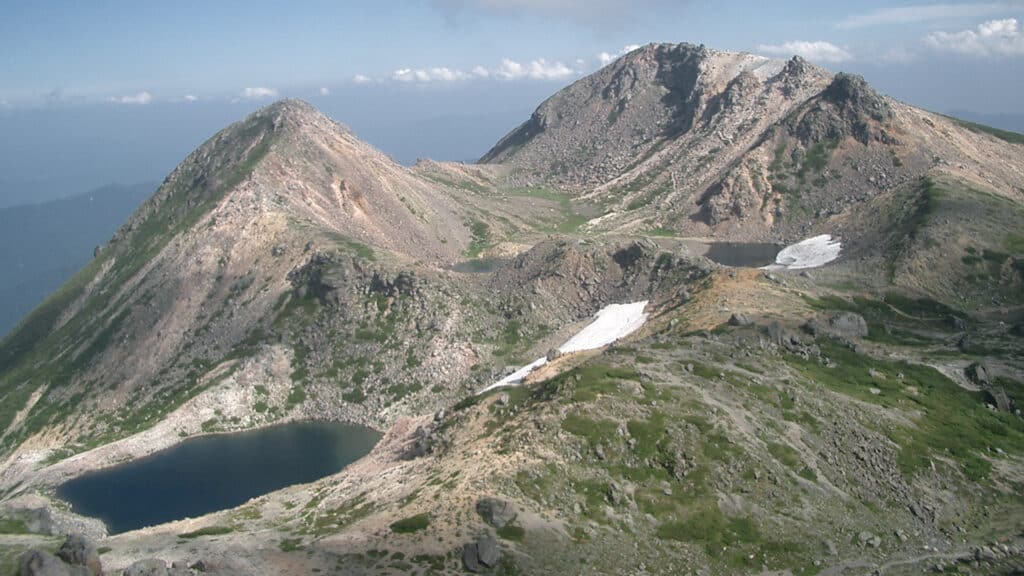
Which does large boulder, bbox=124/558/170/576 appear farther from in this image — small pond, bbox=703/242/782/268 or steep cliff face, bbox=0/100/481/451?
small pond, bbox=703/242/782/268

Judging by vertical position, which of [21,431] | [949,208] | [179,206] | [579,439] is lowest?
[21,431]

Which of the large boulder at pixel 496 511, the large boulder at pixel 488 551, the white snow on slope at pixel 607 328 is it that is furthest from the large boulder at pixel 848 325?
the large boulder at pixel 488 551

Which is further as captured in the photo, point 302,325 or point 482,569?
point 302,325

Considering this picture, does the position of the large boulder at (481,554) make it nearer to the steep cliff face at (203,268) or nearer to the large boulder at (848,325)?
the large boulder at (848,325)

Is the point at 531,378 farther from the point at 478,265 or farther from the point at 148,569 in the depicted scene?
the point at 478,265

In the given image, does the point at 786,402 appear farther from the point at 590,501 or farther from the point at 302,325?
the point at 302,325

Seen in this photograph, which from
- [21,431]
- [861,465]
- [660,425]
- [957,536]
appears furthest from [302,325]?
[957,536]

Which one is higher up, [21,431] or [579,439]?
[579,439]
